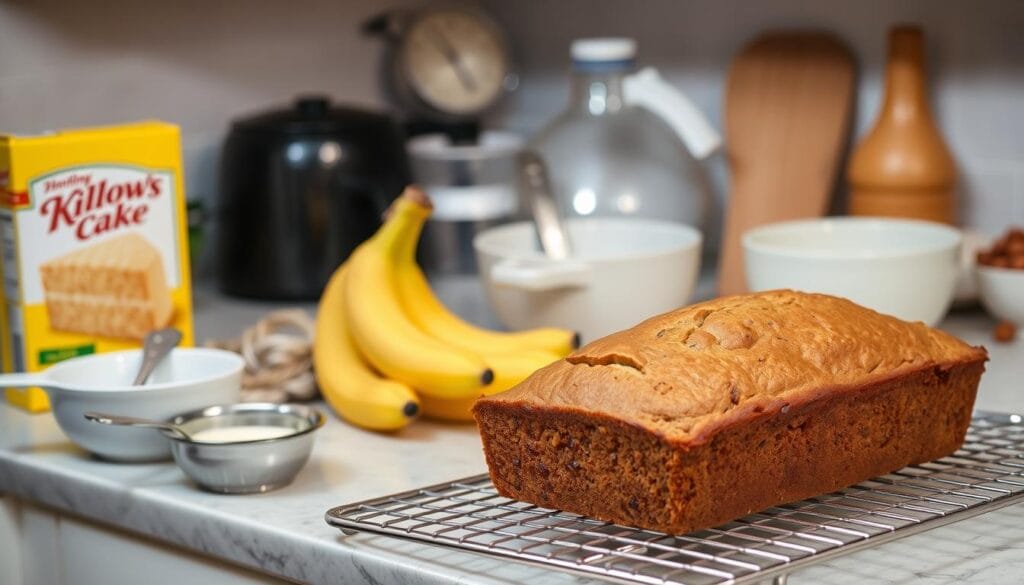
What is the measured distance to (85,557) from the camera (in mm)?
1133

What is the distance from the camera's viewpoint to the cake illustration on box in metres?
1.23

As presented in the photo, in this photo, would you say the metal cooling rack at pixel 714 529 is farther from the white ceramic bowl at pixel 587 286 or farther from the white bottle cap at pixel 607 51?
the white bottle cap at pixel 607 51

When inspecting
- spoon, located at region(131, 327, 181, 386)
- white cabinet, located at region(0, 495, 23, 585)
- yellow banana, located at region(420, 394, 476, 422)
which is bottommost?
white cabinet, located at region(0, 495, 23, 585)

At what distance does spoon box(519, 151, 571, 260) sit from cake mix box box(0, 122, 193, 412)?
1.21ft

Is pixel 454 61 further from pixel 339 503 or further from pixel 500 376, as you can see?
pixel 339 503

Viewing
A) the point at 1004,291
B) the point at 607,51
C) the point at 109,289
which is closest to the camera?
the point at 109,289

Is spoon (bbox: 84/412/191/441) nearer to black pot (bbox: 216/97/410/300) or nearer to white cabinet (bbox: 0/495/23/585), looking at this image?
white cabinet (bbox: 0/495/23/585)

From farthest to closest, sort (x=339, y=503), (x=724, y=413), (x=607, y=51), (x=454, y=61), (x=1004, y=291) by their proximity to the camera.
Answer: (x=454, y=61) → (x=607, y=51) → (x=1004, y=291) → (x=339, y=503) → (x=724, y=413)

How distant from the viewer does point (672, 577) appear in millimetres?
799

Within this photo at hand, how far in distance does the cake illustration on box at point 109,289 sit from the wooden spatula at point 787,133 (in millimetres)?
707

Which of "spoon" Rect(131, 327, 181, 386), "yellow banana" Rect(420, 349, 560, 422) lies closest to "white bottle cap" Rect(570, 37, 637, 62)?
"yellow banana" Rect(420, 349, 560, 422)

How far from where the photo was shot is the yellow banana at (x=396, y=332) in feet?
3.78

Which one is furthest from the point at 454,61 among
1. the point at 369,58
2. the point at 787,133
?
the point at 787,133

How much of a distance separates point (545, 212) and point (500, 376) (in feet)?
1.00
